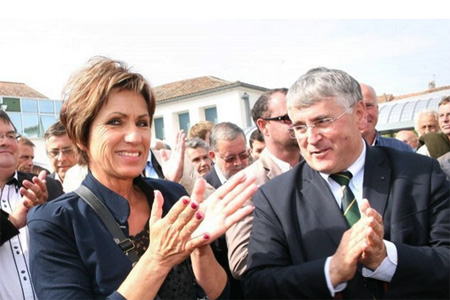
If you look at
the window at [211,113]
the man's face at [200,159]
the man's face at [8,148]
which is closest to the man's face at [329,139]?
the man's face at [8,148]

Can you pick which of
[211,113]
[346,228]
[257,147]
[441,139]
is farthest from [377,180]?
[211,113]

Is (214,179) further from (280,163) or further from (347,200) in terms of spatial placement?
(347,200)

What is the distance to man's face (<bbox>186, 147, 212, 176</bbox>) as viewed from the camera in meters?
5.96

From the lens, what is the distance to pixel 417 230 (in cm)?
214

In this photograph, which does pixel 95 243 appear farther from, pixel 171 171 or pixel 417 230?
pixel 171 171

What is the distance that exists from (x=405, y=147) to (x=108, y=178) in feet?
12.0

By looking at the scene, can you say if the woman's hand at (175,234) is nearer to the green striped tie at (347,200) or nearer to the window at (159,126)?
the green striped tie at (347,200)

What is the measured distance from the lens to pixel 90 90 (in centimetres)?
202

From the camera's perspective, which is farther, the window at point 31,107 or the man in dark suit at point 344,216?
the window at point 31,107

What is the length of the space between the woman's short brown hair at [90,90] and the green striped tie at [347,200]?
1.11 metres

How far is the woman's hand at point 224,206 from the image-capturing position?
1.79 metres

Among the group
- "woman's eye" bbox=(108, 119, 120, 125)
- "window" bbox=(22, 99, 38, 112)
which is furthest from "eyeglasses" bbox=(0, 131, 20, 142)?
"window" bbox=(22, 99, 38, 112)

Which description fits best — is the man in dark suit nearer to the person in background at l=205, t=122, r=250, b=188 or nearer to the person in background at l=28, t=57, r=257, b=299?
the person in background at l=28, t=57, r=257, b=299

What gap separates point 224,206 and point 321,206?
62 centimetres
